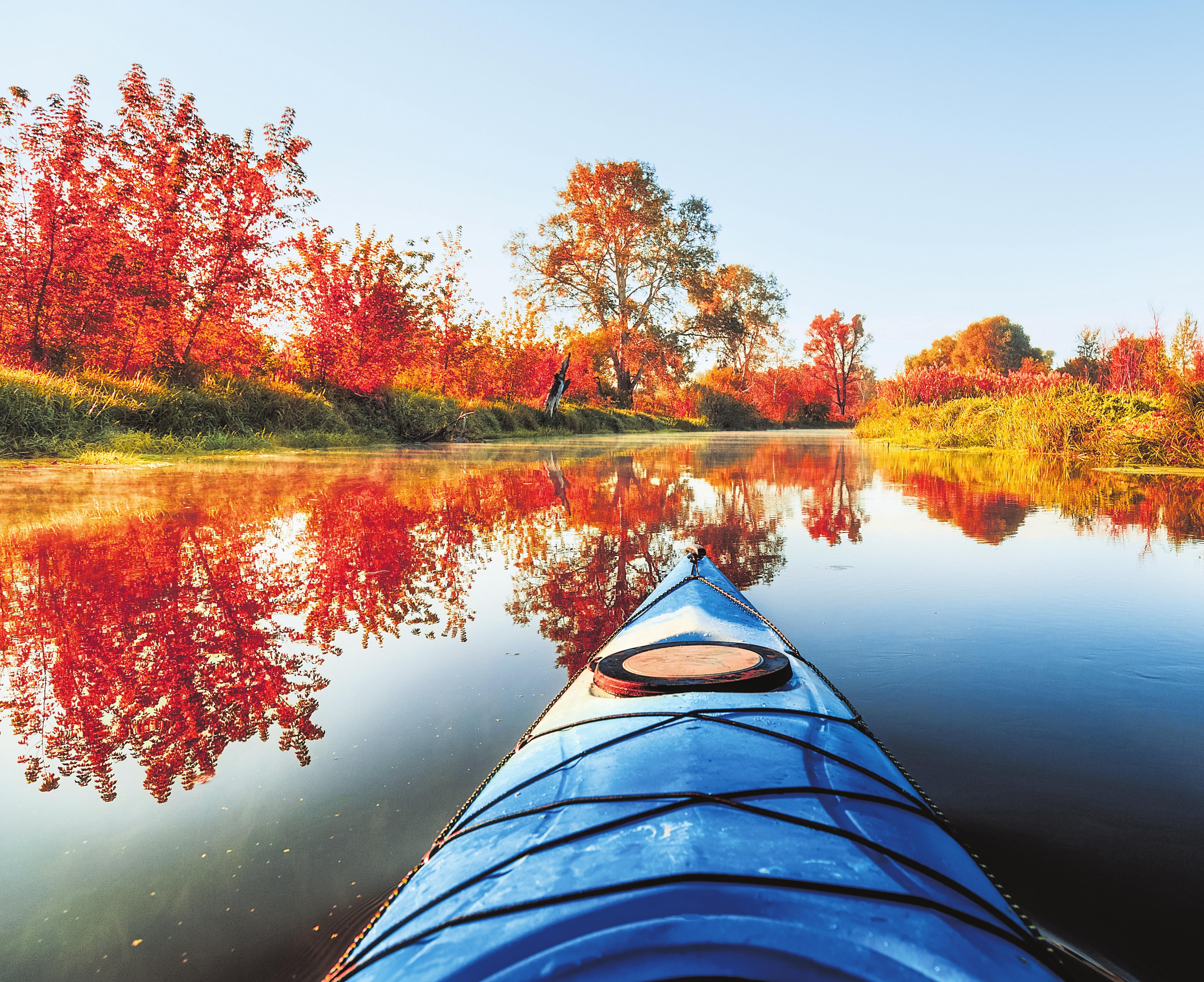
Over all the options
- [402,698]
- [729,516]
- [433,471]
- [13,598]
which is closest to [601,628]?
[402,698]

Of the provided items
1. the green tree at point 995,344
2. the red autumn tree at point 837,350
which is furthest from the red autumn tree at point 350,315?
the green tree at point 995,344

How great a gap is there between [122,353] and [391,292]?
5.43m

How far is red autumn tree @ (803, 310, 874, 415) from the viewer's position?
134 ft

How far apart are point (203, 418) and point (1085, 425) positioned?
13528mm

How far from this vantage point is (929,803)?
1005mm

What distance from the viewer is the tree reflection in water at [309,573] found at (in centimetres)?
169

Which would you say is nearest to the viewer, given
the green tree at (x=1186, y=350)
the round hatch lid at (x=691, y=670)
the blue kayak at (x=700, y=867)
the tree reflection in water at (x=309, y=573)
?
the blue kayak at (x=700, y=867)

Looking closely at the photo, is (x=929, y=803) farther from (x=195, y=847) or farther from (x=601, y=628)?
(x=601, y=628)

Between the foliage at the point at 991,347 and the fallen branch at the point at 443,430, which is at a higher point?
the foliage at the point at 991,347

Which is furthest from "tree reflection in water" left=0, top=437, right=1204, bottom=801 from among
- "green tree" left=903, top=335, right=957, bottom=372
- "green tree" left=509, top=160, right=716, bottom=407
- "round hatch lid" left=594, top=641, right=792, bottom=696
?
"green tree" left=903, top=335, right=957, bottom=372

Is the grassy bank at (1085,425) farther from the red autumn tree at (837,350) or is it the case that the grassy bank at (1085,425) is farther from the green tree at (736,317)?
the red autumn tree at (837,350)

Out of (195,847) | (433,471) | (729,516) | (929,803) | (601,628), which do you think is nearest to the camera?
(929,803)

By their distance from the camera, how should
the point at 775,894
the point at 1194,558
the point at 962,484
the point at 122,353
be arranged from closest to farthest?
the point at 775,894 → the point at 1194,558 → the point at 962,484 → the point at 122,353

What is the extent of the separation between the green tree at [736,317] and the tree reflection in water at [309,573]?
76.3 ft
